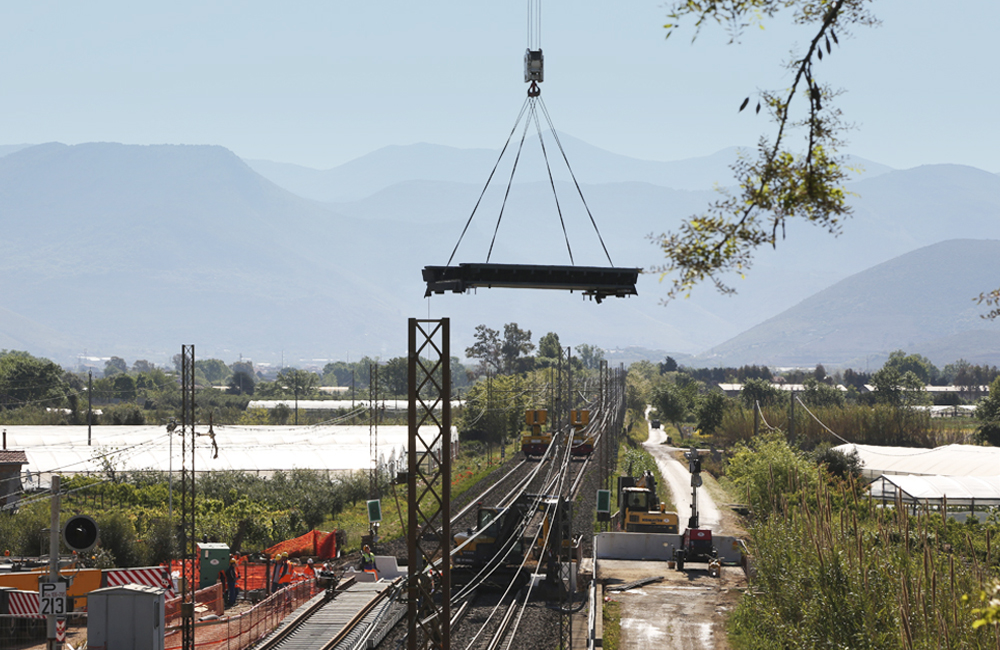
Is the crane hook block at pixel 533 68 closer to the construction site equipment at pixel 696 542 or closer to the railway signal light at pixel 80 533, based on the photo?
the railway signal light at pixel 80 533

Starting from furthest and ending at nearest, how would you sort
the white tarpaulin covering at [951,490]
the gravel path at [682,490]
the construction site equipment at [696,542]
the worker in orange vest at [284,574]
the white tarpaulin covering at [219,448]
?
1. the white tarpaulin covering at [219,448]
2. the gravel path at [682,490]
3. the white tarpaulin covering at [951,490]
4. the construction site equipment at [696,542]
5. the worker in orange vest at [284,574]

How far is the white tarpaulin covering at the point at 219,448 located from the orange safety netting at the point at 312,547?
2122cm

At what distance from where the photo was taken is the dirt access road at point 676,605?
24.6 meters

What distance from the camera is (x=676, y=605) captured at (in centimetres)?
2828

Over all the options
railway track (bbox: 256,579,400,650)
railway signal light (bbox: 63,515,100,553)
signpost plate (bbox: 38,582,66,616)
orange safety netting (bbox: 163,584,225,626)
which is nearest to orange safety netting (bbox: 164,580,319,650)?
railway track (bbox: 256,579,400,650)

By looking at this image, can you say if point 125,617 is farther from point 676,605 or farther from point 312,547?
point 312,547

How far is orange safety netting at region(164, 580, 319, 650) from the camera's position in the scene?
24625mm

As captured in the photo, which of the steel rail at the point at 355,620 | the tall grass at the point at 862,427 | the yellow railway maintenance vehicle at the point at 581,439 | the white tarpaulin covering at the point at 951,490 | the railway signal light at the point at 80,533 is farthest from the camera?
the tall grass at the point at 862,427

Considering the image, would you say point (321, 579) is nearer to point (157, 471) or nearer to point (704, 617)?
point (704, 617)

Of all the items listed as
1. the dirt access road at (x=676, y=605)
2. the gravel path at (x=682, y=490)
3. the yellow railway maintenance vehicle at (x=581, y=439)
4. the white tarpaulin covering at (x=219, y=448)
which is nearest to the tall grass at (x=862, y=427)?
the gravel path at (x=682, y=490)

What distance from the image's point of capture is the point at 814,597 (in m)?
17.1

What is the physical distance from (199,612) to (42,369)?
405 ft

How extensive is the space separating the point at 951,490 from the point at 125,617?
35.0m

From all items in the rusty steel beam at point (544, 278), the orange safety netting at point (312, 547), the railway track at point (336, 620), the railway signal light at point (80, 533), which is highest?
the rusty steel beam at point (544, 278)
